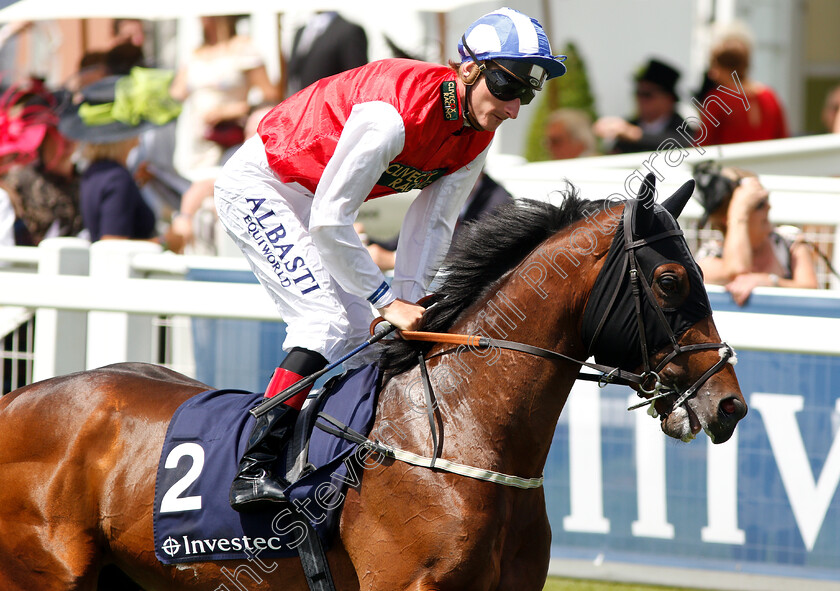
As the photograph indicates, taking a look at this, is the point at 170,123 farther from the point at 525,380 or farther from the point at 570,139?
the point at 525,380

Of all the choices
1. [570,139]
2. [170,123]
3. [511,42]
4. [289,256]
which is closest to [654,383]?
[511,42]

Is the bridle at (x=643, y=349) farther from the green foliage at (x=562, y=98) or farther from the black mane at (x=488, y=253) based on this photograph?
the green foliage at (x=562, y=98)

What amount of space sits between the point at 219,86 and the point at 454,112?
5.86 meters

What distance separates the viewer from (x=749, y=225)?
5.54 meters

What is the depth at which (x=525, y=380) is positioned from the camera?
284cm

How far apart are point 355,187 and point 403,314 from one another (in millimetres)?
379

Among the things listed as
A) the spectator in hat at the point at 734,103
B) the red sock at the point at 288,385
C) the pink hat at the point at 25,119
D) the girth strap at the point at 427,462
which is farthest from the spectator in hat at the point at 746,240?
the pink hat at the point at 25,119

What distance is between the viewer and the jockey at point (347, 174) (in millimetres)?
2910

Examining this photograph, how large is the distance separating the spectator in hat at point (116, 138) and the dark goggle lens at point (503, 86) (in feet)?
14.7

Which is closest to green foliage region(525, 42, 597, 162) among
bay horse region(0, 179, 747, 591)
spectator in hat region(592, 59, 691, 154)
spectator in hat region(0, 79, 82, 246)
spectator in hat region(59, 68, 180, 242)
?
spectator in hat region(592, 59, 691, 154)

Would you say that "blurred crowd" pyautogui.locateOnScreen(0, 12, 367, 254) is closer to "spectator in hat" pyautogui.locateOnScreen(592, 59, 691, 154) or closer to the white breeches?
"spectator in hat" pyautogui.locateOnScreen(592, 59, 691, 154)

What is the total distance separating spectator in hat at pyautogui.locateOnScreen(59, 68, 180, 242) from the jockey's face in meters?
4.39

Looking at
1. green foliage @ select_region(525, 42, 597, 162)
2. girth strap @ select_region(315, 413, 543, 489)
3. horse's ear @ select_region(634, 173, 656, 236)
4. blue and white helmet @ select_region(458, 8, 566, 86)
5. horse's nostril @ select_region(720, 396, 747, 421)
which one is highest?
blue and white helmet @ select_region(458, 8, 566, 86)

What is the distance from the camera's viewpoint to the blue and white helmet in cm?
290
